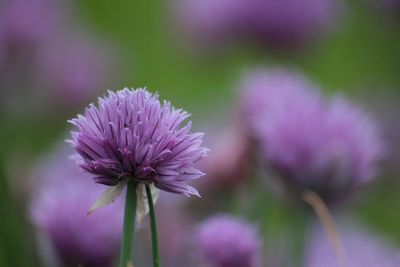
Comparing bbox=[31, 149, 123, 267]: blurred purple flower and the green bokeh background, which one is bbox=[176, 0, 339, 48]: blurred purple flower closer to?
the green bokeh background

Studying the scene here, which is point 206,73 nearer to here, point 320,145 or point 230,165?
point 230,165

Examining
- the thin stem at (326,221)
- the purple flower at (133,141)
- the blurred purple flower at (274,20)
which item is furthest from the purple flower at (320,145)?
the blurred purple flower at (274,20)

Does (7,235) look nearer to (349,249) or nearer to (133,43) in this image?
(349,249)

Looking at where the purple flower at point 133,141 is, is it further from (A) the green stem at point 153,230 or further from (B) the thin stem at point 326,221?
(B) the thin stem at point 326,221

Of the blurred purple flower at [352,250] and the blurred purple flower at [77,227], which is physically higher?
the blurred purple flower at [352,250]

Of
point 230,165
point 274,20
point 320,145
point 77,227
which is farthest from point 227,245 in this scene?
point 274,20

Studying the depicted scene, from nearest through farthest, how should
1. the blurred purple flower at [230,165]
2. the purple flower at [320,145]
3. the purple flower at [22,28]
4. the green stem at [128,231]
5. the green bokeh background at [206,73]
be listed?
the green stem at [128,231], the purple flower at [320,145], the blurred purple flower at [230,165], the green bokeh background at [206,73], the purple flower at [22,28]

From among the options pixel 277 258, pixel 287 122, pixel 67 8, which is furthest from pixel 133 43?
pixel 287 122
